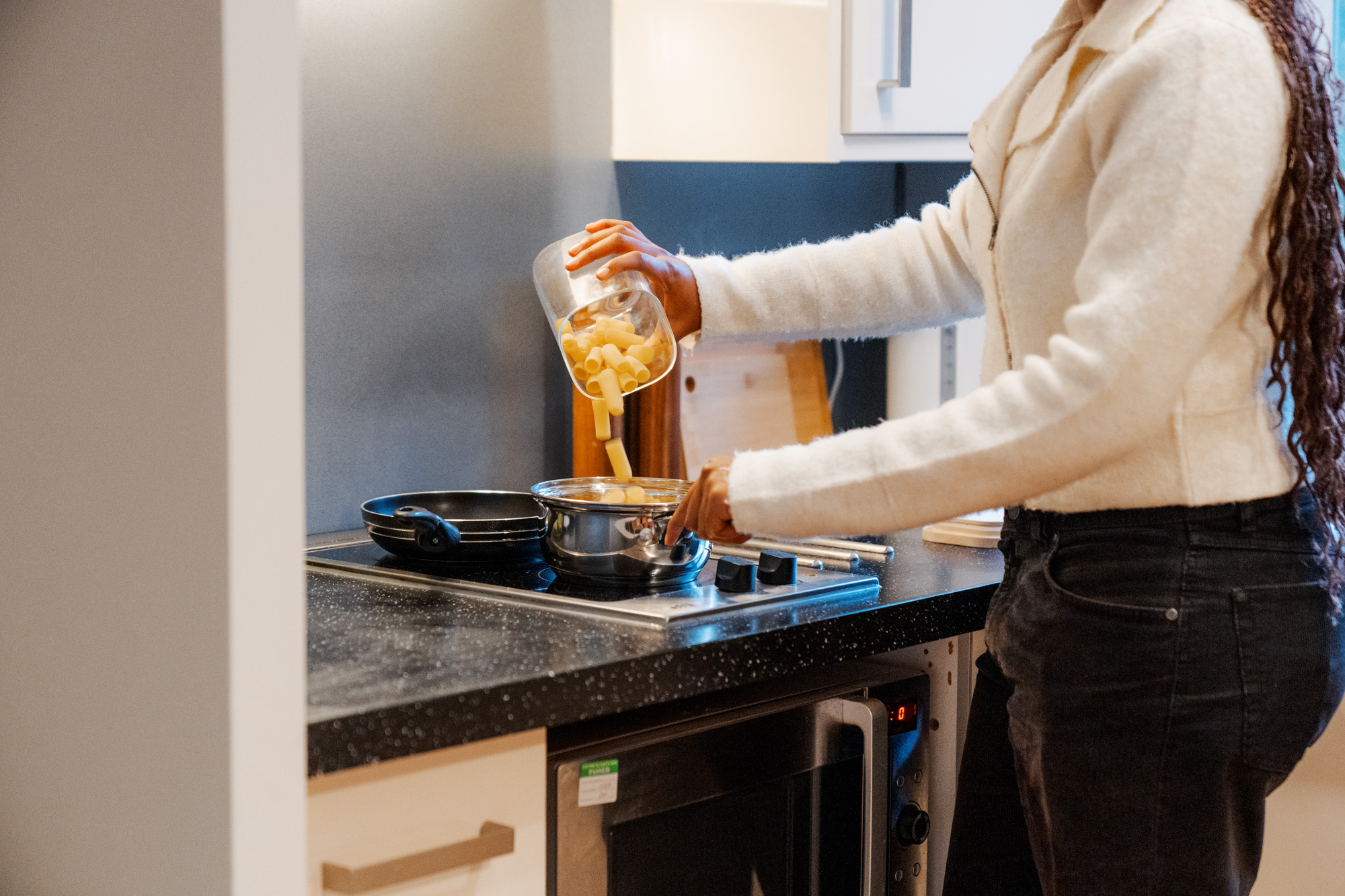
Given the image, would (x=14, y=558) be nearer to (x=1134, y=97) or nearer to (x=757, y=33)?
(x=1134, y=97)

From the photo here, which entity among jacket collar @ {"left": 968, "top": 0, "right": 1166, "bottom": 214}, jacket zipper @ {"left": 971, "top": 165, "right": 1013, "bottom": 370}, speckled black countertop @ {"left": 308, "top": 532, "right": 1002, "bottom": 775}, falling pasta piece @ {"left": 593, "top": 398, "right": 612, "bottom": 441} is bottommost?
speckled black countertop @ {"left": 308, "top": 532, "right": 1002, "bottom": 775}

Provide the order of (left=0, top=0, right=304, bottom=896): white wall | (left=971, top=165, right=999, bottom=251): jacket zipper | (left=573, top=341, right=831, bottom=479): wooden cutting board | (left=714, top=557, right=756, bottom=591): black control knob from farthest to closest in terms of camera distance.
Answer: (left=573, top=341, right=831, bottom=479): wooden cutting board
(left=714, top=557, right=756, bottom=591): black control knob
(left=971, top=165, right=999, bottom=251): jacket zipper
(left=0, top=0, right=304, bottom=896): white wall

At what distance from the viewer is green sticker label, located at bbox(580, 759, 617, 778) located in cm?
99

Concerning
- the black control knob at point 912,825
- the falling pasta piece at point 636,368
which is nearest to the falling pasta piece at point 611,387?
the falling pasta piece at point 636,368

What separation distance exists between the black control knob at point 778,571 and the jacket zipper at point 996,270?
310mm

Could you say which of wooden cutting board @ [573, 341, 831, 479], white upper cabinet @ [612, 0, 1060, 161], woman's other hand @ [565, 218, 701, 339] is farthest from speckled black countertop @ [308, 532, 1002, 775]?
white upper cabinet @ [612, 0, 1060, 161]

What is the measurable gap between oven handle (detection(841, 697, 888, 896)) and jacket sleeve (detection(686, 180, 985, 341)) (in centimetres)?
43

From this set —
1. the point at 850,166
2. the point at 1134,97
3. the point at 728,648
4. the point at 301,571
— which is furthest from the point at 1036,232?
the point at 850,166

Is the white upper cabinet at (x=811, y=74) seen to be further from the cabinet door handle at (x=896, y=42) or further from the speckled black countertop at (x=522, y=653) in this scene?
the speckled black countertop at (x=522, y=653)

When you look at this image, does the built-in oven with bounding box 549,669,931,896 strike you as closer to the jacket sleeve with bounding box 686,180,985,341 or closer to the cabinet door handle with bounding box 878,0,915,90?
the jacket sleeve with bounding box 686,180,985,341

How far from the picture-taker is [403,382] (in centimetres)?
160

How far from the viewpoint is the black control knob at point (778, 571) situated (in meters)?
1.22

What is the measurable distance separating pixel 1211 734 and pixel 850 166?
4.54ft

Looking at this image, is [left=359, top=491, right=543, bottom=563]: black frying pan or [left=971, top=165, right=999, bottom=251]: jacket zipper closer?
[left=971, top=165, right=999, bottom=251]: jacket zipper
